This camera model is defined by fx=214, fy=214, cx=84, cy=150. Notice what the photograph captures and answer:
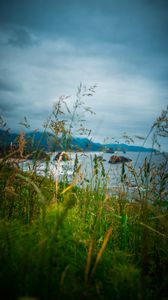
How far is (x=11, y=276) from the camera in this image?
4.89 feet

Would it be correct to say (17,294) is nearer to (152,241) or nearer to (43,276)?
(43,276)

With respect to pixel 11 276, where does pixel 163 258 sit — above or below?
below

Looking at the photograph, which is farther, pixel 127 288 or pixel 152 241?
pixel 152 241

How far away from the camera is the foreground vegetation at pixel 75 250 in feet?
5.06

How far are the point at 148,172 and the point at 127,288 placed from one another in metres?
1.88

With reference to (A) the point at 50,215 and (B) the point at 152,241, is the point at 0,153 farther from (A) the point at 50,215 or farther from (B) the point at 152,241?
(B) the point at 152,241

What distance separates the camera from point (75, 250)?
2232mm

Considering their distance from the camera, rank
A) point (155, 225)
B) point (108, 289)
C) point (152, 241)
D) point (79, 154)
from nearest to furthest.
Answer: point (108, 289)
point (152, 241)
point (155, 225)
point (79, 154)

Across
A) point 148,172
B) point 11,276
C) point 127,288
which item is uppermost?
point 148,172

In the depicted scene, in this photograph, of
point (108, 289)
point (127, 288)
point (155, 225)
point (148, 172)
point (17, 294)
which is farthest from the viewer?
point (148, 172)

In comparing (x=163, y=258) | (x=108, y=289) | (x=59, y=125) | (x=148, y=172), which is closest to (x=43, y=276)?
(x=108, y=289)

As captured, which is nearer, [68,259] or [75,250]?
[68,259]

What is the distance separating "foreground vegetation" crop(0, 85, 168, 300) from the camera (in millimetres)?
1541

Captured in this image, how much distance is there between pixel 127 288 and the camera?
5.37 ft
